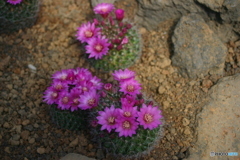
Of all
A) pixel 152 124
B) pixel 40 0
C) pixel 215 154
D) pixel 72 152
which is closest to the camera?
pixel 152 124

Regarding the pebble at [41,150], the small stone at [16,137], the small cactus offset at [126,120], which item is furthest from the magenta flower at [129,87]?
the small stone at [16,137]

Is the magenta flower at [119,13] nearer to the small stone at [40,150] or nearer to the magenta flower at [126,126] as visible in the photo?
the magenta flower at [126,126]

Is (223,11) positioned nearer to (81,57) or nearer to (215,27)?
(215,27)

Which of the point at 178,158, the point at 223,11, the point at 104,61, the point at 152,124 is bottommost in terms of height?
the point at 178,158

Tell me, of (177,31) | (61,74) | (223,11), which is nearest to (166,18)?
(177,31)

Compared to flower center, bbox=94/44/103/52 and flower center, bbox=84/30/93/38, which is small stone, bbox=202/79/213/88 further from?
flower center, bbox=84/30/93/38

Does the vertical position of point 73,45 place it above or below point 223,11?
below
